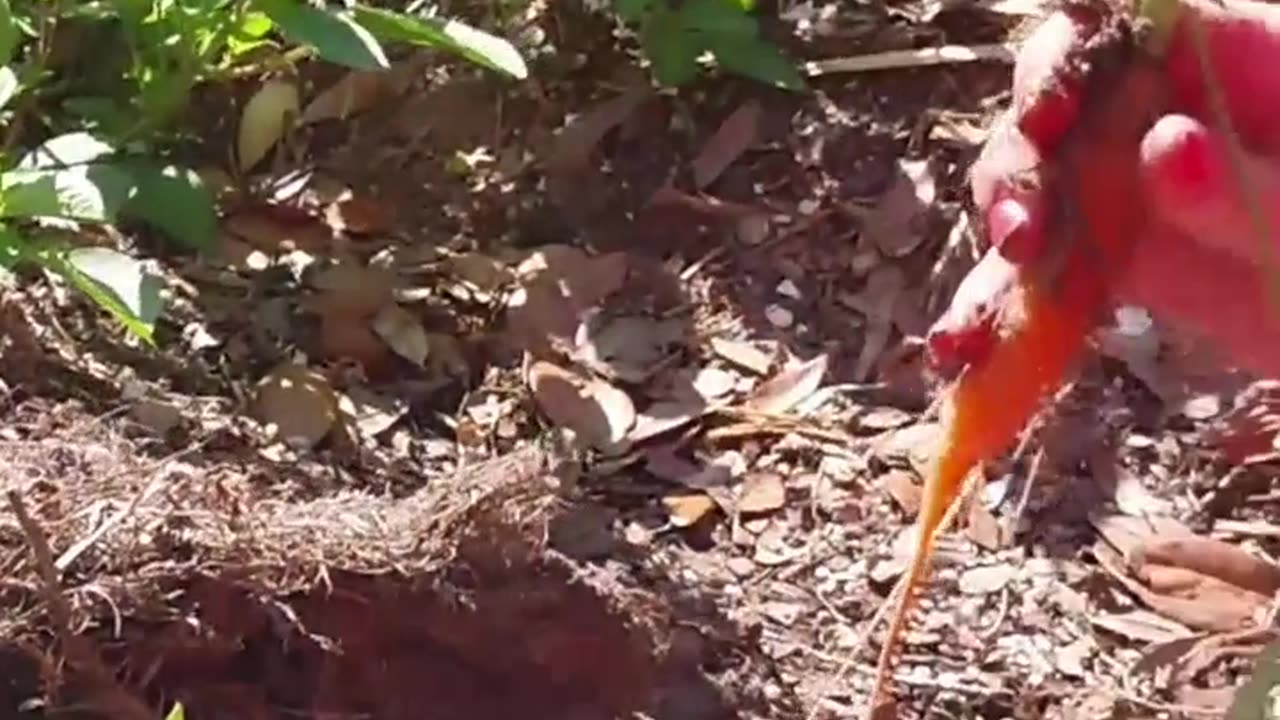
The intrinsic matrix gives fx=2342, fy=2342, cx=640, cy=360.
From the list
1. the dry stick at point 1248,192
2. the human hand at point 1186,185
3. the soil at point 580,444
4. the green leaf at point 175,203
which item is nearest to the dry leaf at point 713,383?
the soil at point 580,444

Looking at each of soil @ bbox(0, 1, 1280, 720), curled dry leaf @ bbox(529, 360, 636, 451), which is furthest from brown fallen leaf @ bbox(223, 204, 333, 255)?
curled dry leaf @ bbox(529, 360, 636, 451)

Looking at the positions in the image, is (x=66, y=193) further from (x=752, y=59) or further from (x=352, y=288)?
(x=752, y=59)

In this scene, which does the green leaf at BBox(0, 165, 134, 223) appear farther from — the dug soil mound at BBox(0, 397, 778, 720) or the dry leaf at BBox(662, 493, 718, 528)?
the dry leaf at BBox(662, 493, 718, 528)

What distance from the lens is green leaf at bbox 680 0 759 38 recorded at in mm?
1789

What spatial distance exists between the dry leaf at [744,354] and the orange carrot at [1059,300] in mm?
→ 538

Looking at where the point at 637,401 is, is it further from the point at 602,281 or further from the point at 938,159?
the point at 938,159

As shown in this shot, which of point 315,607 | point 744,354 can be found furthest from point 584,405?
point 315,607

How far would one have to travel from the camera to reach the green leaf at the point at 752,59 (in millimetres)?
1801

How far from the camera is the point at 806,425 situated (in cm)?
170

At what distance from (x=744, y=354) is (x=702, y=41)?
249 millimetres

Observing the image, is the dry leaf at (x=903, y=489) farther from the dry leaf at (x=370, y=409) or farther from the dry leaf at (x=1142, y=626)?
the dry leaf at (x=370, y=409)

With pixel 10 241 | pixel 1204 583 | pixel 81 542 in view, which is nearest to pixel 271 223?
pixel 10 241

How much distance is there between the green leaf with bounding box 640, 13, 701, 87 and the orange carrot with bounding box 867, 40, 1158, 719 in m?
0.66

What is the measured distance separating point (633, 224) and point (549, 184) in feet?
0.25
